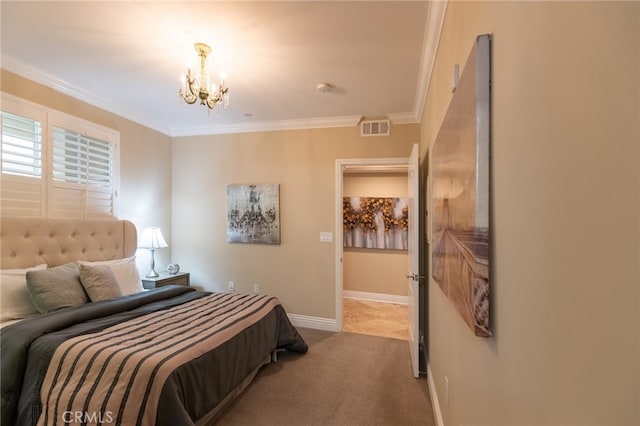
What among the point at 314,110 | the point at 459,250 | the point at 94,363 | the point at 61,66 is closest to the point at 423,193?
the point at 314,110

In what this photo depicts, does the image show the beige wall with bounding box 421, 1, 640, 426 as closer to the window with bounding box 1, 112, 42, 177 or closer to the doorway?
the window with bounding box 1, 112, 42, 177

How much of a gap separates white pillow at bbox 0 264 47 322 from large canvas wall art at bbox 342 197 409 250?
3915mm

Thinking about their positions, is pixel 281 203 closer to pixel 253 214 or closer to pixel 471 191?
pixel 253 214

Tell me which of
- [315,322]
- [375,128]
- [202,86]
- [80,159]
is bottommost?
[315,322]

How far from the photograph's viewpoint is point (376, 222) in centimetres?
527

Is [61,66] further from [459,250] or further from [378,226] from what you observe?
[378,226]

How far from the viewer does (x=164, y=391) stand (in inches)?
61.0

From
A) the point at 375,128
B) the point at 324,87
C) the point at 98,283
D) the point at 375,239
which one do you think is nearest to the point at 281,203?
the point at 375,128

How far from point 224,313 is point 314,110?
2488 millimetres

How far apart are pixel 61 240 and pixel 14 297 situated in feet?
2.33

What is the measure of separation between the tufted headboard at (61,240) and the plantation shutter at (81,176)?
0.58ft

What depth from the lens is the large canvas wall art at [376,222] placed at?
5148mm

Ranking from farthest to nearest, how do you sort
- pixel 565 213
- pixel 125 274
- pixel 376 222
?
pixel 376 222 < pixel 125 274 < pixel 565 213

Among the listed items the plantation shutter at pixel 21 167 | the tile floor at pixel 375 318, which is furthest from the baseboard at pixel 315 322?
the plantation shutter at pixel 21 167
